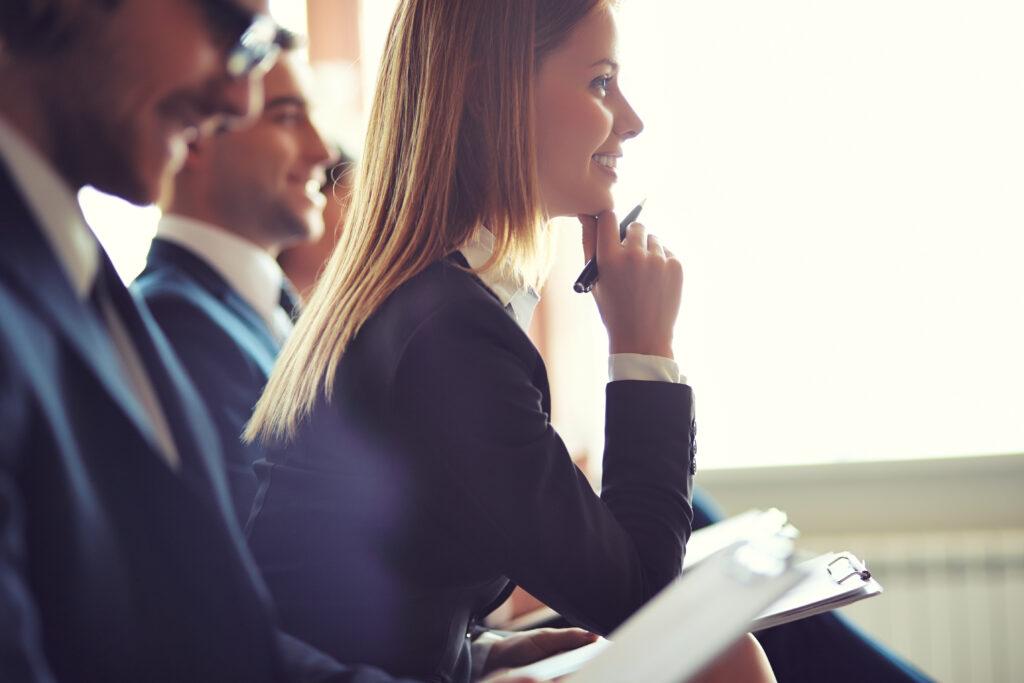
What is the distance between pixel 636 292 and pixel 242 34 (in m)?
0.58

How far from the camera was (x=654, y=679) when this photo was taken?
21.7 inches

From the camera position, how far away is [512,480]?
915mm

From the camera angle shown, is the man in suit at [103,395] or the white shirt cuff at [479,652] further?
the white shirt cuff at [479,652]

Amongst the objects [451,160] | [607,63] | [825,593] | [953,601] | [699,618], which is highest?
[607,63]

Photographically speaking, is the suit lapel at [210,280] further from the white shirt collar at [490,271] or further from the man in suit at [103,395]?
the man in suit at [103,395]

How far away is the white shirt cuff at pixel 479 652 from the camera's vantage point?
116 cm

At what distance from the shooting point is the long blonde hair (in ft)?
3.48

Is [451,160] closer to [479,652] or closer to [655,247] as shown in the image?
[655,247]

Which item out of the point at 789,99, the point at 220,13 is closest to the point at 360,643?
the point at 220,13

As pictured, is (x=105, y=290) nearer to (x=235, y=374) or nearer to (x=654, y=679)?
(x=654, y=679)

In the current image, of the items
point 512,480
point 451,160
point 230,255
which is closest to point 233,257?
point 230,255

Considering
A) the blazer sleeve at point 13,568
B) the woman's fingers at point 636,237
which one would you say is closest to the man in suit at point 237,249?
the woman's fingers at point 636,237

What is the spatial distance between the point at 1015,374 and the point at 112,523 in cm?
229

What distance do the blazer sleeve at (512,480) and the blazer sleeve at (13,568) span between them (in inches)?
17.5
